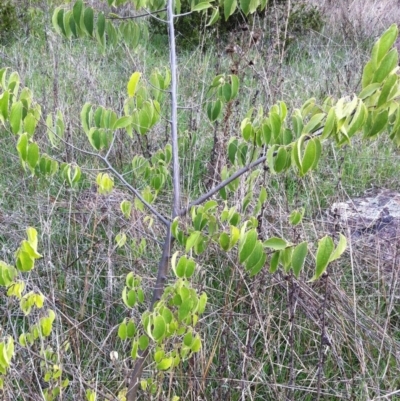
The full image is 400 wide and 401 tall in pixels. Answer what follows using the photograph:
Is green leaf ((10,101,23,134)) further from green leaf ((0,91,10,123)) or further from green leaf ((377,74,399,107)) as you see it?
green leaf ((377,74,399,107))

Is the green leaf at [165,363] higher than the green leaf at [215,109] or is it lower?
lower

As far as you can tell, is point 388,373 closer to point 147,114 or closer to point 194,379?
point 194,379

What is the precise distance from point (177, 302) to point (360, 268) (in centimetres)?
136

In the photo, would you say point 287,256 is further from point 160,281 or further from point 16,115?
point 16,115

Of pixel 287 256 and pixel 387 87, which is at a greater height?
pixel 387 87

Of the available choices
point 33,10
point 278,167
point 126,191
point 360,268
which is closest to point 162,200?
point 126,191

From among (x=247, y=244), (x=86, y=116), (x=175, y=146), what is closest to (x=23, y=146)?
(x=86, y=116)

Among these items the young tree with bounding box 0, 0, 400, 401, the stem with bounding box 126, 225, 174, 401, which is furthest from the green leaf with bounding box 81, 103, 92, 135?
the stem with bounding box 126, 225, 174, 401

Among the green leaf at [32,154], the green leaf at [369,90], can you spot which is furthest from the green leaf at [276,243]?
the green leaf at [32,154]

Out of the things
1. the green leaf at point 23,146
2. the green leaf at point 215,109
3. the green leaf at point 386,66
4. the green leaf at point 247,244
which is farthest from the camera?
the green leaf at point 215,109

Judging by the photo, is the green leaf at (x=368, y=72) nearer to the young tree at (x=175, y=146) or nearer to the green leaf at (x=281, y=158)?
the young tree at (x=175, y=146)

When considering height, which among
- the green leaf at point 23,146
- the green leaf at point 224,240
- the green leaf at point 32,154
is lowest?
the green leaf at point 224,240

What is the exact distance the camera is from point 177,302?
4.02 ft

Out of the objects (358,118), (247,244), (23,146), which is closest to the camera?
(358,118)
